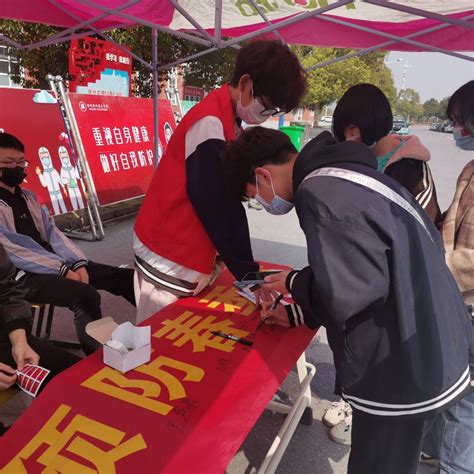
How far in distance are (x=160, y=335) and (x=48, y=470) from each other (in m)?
0.60

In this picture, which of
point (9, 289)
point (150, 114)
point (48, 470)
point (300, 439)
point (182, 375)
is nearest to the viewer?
point (48, 470)

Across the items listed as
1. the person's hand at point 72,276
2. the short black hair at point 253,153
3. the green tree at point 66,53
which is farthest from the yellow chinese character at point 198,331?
the green tree at point 66,53

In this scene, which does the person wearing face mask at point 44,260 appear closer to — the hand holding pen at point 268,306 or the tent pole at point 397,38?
the hand holding pen at point 268,306

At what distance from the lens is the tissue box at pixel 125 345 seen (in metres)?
1.24

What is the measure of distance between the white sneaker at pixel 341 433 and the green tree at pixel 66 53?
6.03 m

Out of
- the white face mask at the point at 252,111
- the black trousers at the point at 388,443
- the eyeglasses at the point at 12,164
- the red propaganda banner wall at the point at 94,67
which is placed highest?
the red propaganda banner wall at the point at 94,67

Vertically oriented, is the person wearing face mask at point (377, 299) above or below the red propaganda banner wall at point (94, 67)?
below

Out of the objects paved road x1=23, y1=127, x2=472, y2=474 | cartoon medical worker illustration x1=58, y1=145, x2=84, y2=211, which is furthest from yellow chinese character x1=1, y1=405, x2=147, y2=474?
cartoon medical worker illustration x1=58, y1=145, x2=84, y2=211

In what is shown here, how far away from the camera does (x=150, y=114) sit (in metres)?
5.79

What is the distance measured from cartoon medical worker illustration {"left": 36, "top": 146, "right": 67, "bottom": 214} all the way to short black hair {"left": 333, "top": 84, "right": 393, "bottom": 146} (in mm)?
3347

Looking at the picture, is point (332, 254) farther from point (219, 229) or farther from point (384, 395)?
point (219, 229)

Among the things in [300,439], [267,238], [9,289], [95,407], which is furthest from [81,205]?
[95,407]
